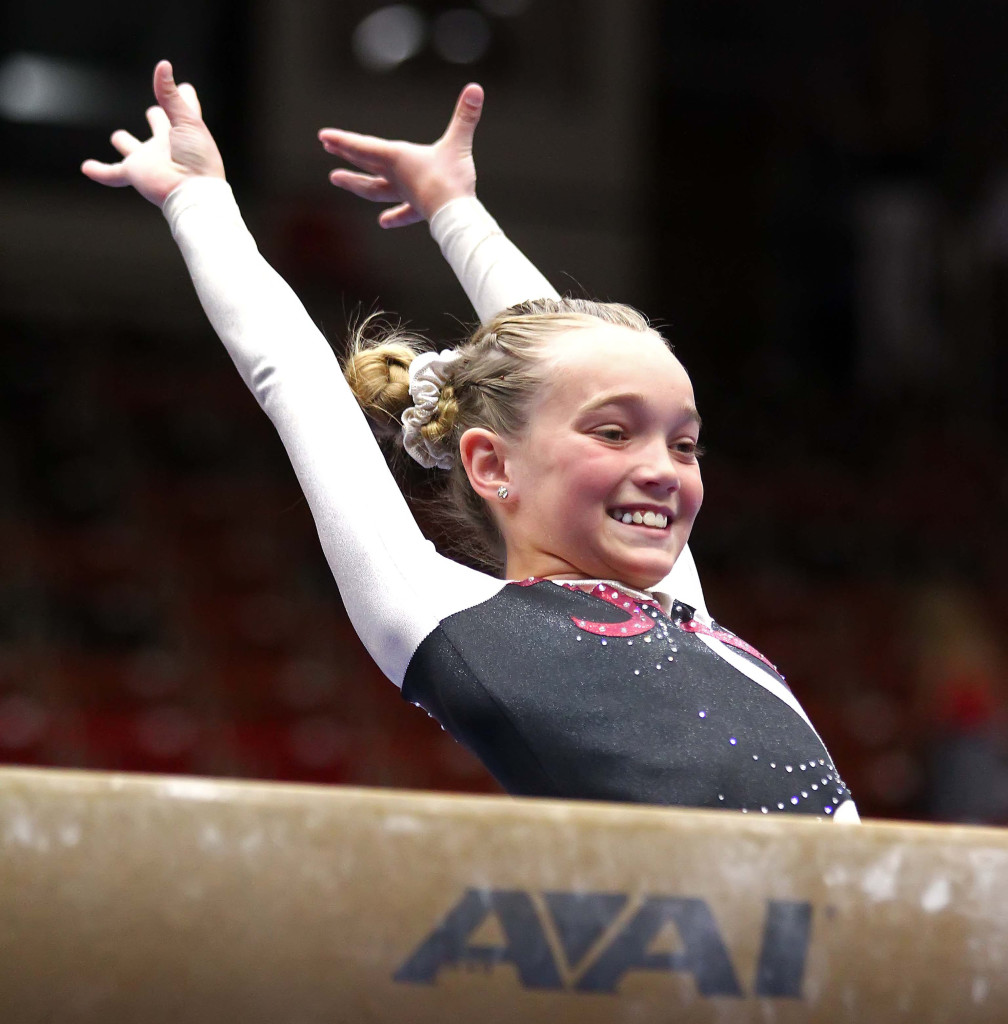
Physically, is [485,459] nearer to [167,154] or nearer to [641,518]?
[641,518]

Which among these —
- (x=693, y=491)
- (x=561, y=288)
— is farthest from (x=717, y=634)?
(x=561, y=288)

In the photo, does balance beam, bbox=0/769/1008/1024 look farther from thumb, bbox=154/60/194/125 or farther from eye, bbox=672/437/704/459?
thumb, bbox=154/60/194/125

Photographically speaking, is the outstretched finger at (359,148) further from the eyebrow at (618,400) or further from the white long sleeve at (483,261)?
the eyebrow at (618,400)

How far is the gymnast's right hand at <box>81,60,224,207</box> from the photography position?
4.19 feet

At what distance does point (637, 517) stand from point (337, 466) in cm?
24

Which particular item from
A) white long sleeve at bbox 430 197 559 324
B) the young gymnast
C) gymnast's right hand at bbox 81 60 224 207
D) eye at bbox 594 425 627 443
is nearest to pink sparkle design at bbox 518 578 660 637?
the young gymnast

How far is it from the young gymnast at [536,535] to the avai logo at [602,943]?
27 centimetres

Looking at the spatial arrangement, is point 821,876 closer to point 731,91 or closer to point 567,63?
point 567,63

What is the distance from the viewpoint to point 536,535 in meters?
1.19

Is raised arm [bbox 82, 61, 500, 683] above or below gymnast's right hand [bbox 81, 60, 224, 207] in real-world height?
below

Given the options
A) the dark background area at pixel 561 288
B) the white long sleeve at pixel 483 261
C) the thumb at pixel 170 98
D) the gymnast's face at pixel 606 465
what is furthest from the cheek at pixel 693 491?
the dark background area at pixel 561 288

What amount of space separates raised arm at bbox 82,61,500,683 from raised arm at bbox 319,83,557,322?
25 centimetres

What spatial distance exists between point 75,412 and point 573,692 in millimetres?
4528

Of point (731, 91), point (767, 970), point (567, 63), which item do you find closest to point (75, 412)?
point (567, 63)
